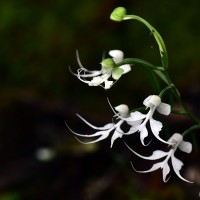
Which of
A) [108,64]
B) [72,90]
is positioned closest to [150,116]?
[108,64]

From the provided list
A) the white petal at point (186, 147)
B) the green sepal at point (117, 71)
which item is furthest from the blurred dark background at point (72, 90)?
the green sepal at point (117, 71)

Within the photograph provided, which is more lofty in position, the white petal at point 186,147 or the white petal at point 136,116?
the white petal at point 136,116

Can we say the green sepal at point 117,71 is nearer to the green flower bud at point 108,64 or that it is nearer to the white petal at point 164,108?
the green flower bud at point 108,64

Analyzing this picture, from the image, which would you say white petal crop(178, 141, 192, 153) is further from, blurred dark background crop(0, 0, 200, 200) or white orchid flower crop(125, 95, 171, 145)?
blurred dark background crop(0, 0, 200, 200)

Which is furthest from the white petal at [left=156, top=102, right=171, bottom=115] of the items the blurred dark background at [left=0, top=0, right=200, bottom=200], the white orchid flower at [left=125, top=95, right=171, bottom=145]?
the blurred dark background at [left=0, top=0, right=200, bottom=200]

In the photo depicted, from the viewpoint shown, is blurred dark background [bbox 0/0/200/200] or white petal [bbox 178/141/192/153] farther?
blurred dark background [bbox 0/0/200/200]

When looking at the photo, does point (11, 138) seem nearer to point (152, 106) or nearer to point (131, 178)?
point (131, 178)

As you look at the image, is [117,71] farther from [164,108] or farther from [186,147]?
[186,147]

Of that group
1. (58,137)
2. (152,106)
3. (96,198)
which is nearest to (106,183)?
(96,198)
